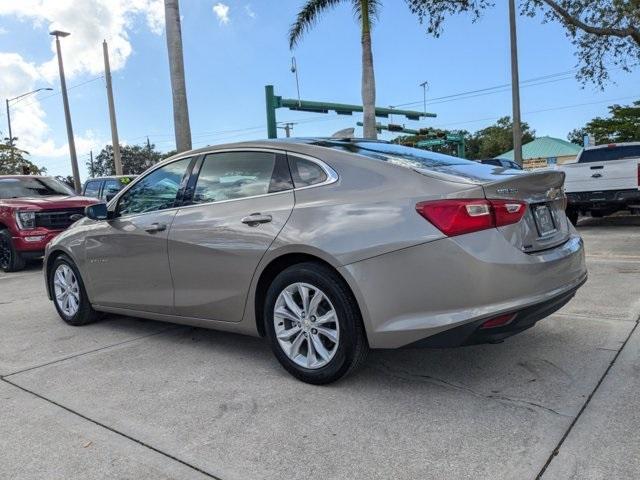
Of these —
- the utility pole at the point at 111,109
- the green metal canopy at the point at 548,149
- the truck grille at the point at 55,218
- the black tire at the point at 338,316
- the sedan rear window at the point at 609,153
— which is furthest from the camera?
the green metal canopy at the point at 548,149

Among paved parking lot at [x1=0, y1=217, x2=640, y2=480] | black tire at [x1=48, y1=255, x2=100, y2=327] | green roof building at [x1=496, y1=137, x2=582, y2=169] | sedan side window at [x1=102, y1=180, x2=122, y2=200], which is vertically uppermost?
green roof building at [x1=496, y1=137, x2=582, y2=169]

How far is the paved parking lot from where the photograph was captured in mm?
2703

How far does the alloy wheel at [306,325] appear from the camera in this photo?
3504 millimetres

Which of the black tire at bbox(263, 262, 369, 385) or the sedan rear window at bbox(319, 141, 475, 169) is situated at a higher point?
the sedan rear window at bbox(319, 141, 475, 169)

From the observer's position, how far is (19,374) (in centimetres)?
416

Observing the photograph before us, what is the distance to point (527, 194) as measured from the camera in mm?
3398

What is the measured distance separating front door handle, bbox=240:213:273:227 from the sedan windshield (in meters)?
8.47

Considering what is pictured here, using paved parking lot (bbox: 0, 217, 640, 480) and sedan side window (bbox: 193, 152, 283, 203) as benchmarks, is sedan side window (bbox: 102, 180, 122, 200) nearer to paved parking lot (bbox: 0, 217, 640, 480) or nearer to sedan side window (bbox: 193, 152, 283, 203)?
paved parking lot (bbox: 0, 217, 640, 480)

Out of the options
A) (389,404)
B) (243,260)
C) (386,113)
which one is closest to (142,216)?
(243,260)

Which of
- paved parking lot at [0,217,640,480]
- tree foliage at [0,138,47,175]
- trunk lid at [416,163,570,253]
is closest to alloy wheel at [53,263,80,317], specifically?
paved parking lot at [0,217,640,480]

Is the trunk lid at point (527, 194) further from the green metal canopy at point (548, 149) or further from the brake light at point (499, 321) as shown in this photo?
the green metal canopy at point (548, 149)

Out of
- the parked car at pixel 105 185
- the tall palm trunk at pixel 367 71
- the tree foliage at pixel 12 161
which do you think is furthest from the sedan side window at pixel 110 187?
the tree foliage at pixel 12 161

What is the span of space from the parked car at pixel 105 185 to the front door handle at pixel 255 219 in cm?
1252

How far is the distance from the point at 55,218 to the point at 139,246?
6.14 metres
